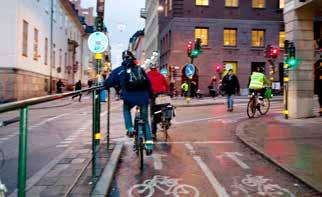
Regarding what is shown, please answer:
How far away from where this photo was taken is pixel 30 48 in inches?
1395

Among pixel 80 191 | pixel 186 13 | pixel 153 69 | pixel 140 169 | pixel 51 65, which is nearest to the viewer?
pixel 80 191

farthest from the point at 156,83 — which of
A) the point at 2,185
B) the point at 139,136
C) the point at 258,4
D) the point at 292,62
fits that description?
the point at 258,4

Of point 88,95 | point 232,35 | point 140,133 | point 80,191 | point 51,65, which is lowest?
point 80,191

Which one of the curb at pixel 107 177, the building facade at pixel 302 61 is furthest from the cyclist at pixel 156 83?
the building facade at pixel 302 61

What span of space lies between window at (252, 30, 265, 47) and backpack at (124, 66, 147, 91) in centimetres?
4174

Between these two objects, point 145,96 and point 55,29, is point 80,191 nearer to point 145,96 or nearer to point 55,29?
point 145,96

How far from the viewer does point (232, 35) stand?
4969 cm

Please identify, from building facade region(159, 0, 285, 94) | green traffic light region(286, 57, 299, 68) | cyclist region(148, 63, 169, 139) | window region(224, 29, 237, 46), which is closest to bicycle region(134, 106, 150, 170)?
cyclist region(148, 63, 169, 139)

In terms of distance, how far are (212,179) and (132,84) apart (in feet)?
7.32

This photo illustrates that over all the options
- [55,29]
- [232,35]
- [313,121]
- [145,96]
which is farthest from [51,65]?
[145,96]

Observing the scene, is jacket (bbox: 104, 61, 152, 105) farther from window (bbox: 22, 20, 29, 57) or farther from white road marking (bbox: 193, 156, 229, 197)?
window (bbox: 22, 20, 29, 57)

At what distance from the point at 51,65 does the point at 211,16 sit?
15.2 m

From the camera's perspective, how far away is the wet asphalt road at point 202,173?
23.5 feet

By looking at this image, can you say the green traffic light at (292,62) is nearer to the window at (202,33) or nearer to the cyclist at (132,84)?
the cyclist at (132,84)
